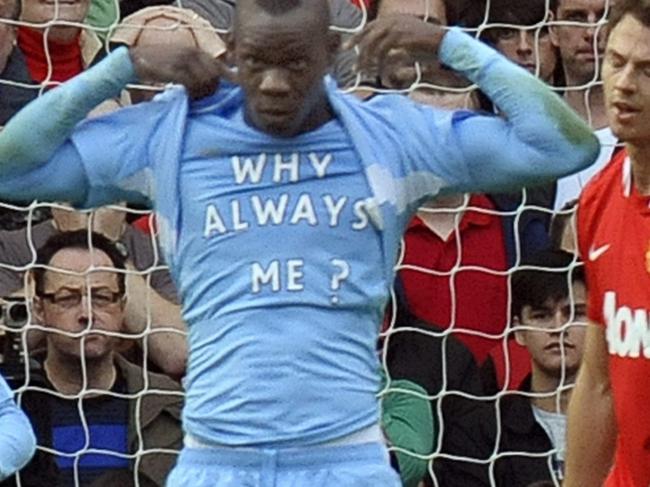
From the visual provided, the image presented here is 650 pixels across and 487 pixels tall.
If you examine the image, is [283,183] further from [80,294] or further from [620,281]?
[80,294]

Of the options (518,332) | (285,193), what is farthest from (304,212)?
(518,332)

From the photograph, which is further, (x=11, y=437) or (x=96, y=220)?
(x=96, y=220)

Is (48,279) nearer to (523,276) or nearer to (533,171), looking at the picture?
(523,276)

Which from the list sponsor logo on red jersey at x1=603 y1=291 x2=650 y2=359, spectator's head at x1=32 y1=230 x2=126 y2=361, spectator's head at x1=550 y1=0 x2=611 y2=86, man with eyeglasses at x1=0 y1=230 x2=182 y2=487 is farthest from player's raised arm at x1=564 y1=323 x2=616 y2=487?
spectator's head at x1=550 y1=0 x2=611 y2=86

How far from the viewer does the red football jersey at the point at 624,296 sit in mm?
3473

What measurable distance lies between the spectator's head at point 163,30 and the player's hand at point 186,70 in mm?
1204

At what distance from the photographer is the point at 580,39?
16.8 feet

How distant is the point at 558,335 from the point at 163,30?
969mm

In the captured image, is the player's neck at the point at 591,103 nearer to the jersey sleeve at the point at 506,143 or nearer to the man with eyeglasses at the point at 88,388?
the man with eyeglasses at the point at 88,388

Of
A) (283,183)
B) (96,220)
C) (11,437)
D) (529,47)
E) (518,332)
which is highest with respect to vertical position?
(283,183)

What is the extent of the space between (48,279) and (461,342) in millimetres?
819

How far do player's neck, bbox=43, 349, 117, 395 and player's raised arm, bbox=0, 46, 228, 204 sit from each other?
1406 mm

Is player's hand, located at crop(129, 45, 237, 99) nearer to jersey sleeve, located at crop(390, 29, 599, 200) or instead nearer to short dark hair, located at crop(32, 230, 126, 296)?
jersey sleeve, located at crop(390, 29, 599, 200)

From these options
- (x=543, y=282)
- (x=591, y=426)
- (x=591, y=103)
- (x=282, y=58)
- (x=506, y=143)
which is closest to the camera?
(x=282, y=58)
